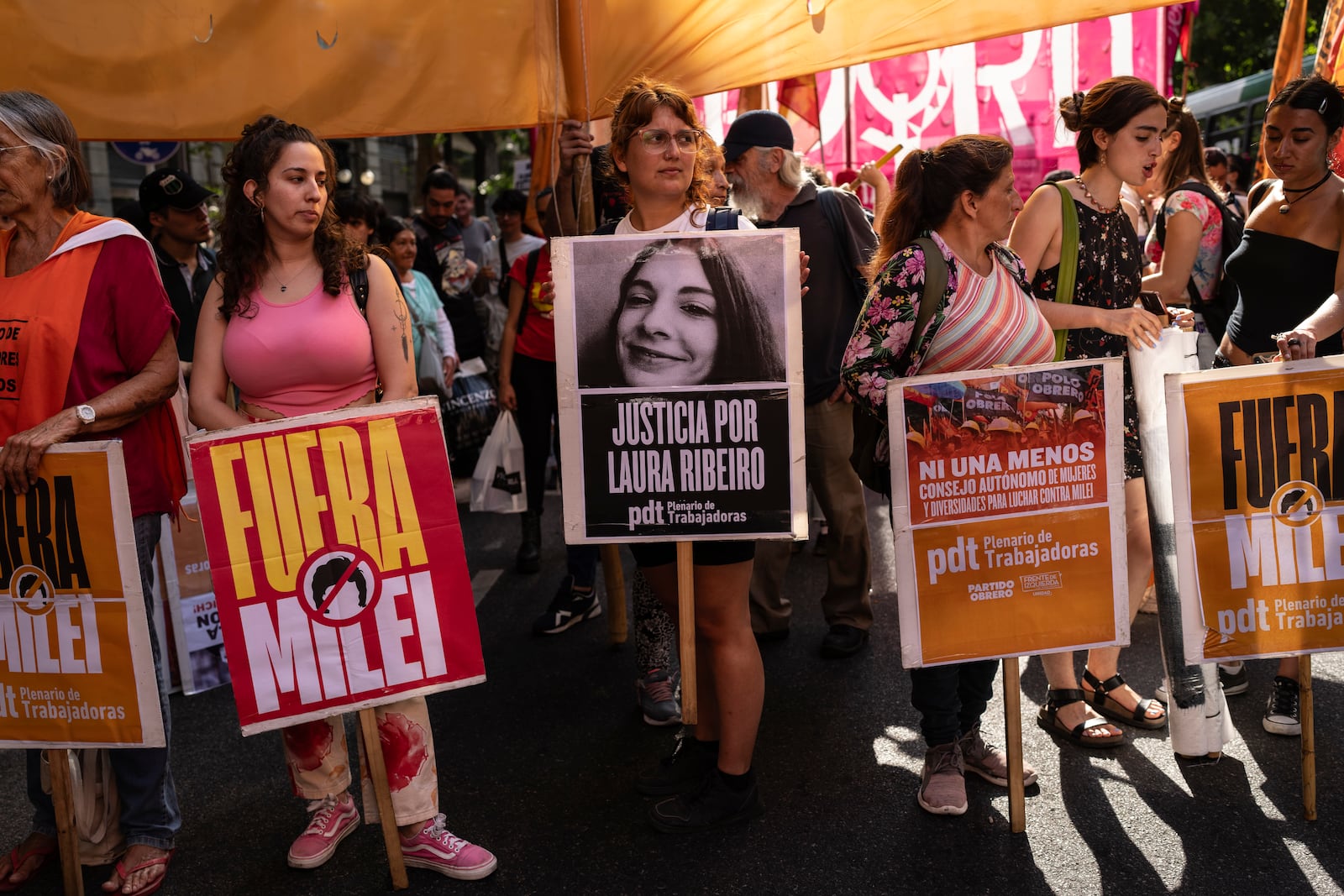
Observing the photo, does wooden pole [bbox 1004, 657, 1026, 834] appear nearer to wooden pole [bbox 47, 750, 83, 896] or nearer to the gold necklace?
the gold necklace

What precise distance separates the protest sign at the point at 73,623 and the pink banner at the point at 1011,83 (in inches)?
206

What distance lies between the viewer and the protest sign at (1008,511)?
3.21 metres

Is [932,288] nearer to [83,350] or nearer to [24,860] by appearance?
[83,350]

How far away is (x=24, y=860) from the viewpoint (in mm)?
3375

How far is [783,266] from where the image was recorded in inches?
127

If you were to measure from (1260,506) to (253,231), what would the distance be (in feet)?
9.61

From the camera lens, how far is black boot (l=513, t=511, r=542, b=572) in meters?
6.46

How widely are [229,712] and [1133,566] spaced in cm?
349

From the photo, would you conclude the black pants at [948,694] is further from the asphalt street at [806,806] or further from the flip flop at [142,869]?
the flip flop at [142,869]

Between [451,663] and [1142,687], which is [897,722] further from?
[451,663]

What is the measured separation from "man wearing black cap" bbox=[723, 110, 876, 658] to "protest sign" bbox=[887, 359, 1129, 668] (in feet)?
5.33

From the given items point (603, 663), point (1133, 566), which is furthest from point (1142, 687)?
point (603, 663)

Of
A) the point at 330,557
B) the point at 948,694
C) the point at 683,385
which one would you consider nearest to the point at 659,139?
the point at 683,385

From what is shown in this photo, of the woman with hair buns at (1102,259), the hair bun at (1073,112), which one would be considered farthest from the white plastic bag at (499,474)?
the hair bun at (1073,112)
